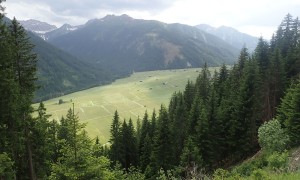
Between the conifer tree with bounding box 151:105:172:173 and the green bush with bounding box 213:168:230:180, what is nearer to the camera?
the green bush with bounding box 213:168:230:180

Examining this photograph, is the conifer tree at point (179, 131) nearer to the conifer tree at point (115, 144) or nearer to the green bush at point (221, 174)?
the conifer tree at point (115, 144)

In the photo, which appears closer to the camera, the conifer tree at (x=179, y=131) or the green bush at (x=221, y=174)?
the green bush at (x=221, y=174)

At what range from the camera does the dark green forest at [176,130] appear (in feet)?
74.1

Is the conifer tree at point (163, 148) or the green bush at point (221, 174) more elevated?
the green bush at point (221, 174)

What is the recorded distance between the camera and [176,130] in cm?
6512

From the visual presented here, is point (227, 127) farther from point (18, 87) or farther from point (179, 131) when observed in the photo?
point (18, 87)

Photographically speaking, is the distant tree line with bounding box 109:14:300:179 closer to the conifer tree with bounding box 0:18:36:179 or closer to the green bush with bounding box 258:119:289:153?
the green bush with bounding box 258:119:289:153

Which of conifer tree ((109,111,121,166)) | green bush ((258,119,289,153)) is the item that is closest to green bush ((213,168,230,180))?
green bush ((258,119,289,153))

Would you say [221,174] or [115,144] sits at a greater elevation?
[221,174]

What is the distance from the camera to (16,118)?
21797mm

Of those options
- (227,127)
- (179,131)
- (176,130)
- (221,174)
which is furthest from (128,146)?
(221,174)

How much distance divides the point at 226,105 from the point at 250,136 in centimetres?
844

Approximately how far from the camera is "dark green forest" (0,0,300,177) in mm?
22594

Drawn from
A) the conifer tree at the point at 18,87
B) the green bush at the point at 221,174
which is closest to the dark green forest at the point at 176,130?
the conifer tree at the point at 18,87
